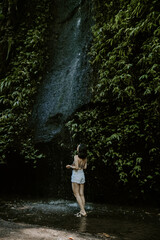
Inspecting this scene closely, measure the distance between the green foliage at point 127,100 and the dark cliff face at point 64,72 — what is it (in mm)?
556

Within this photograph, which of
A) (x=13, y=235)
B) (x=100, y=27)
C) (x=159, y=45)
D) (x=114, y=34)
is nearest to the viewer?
(x=13, y=235)

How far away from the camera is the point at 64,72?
357 inches

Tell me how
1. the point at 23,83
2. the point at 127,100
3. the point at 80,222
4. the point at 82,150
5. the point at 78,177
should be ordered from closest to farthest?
the point at 80,222
the point at 82,150
the point at 78,177
the point at 127,100
the point at 23,83

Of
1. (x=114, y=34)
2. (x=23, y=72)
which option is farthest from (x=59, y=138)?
(x=114, y=34)

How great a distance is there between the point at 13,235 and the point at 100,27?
25.2 ft

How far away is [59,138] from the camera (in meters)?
8.20

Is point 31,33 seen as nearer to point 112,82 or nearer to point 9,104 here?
point 9,104

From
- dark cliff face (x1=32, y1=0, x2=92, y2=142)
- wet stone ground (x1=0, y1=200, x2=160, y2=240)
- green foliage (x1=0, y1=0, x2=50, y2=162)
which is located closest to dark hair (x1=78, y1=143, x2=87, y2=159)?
wet stone ground (x1=0, y1=200, x2=160, y2=240)

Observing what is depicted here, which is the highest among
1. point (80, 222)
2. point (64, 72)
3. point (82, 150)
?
point (64, 72)

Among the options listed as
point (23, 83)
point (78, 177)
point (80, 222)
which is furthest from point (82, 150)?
point (23, 83)

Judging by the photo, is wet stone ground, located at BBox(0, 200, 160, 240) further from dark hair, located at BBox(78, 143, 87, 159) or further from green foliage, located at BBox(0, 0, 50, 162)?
green foliage, located at BBox(0, 0, 50, 162)

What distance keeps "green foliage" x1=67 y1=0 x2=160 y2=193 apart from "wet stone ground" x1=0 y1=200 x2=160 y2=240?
1192 millimetres

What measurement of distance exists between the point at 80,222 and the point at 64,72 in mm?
5852

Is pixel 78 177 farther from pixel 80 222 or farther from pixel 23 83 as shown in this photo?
pixel 23 83
